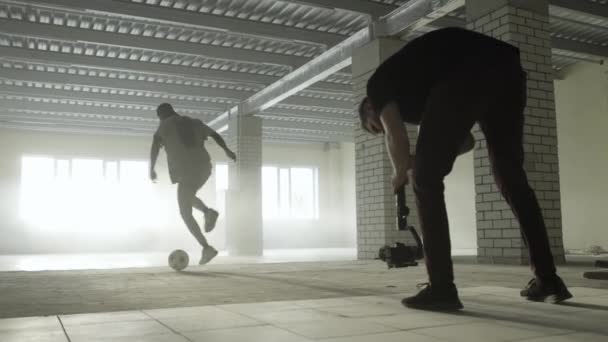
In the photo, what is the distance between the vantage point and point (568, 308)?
2.44 metres

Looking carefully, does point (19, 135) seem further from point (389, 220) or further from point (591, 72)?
point (591, 72)

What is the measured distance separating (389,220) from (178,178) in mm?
3388

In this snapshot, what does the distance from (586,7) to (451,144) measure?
7.37 metres

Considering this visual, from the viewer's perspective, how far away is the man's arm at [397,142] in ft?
8.05

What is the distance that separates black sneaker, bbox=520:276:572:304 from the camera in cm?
257

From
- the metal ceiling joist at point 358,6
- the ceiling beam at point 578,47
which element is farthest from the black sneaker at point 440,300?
the ceiling beam at point 578,47

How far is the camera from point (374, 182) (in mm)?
8484

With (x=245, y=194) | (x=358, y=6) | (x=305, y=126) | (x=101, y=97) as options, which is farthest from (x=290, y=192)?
(x=358, y=6)

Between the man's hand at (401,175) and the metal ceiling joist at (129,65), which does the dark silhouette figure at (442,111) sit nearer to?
the man's hand at (401,175)

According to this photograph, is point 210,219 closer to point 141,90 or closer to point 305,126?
point 141,90

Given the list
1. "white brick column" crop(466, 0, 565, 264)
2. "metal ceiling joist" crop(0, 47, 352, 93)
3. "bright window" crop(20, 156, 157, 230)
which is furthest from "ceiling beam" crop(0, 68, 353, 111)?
"white brick column" crop(466, 0, 565, 264)

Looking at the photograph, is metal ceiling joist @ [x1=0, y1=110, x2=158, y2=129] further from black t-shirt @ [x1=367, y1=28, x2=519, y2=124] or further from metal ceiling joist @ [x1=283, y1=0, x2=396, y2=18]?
black t-shirt @ [x1=367, y1=28, x2=519, y2=124]

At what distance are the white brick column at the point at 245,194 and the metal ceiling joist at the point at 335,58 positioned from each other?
20.9 inches

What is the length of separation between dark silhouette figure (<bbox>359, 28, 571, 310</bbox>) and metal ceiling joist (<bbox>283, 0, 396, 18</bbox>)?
5.69 m
